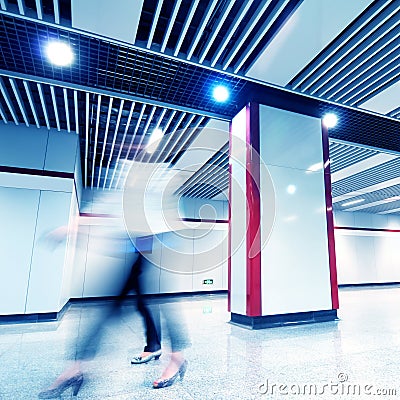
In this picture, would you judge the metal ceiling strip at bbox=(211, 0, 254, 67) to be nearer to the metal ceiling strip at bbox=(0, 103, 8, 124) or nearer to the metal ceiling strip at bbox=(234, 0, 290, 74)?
the metal ceiling strip at bbox=(234, 0, 290, 74)

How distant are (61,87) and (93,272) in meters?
5.44

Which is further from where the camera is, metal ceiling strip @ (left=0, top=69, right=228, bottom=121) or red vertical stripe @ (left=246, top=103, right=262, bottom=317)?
metal ceiling strip @ (left=0, top=69, right=228, bottom=121)

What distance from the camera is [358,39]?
325cm

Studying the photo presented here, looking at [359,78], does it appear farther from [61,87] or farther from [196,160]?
[61,87]

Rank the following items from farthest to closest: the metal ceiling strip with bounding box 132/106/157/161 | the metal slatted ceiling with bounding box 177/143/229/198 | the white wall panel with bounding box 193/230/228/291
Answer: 1. the white wall panel with bounding box 193/230/228/291
2. the metal slatted ceiling with bounding box 177/143/229/198
3. the metal ceiling strip with bounding box 132/106/157/161

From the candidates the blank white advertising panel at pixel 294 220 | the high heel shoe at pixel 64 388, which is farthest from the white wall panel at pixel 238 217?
the high heel shoe at pixel 64 388

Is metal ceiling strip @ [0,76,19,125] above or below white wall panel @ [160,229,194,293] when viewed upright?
above

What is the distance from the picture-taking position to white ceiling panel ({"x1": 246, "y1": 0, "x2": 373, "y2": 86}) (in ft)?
9.48

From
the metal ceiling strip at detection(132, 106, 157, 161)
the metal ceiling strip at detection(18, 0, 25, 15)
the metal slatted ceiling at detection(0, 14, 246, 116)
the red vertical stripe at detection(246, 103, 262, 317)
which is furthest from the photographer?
the metal ceiling strip at detection(132, 106, 157, 161)

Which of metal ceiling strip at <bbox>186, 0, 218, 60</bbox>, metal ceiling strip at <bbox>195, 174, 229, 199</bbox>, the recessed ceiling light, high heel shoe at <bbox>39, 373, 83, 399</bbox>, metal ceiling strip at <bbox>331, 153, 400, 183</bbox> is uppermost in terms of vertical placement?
metal ceiling strip at <bbox>331, 153, 400, 183</bbox>


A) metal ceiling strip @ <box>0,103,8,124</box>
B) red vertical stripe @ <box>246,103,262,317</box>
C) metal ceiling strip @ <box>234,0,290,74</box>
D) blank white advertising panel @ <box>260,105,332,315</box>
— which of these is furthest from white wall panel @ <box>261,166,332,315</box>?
metal ceiling strip @ <box>0,103,8,124</box>

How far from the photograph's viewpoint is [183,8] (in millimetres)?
2982

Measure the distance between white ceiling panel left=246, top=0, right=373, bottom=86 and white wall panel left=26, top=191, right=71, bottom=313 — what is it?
12.3 feet

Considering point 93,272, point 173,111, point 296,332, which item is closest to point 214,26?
point 173,111
